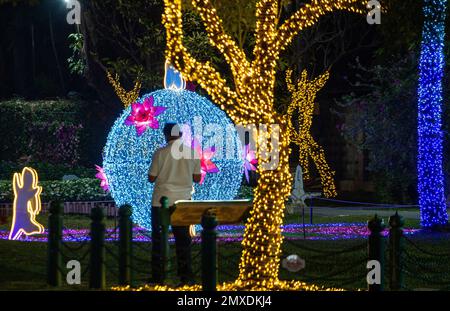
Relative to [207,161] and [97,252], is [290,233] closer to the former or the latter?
[207,161]

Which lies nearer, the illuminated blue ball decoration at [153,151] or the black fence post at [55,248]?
the black fence post at [55,248]

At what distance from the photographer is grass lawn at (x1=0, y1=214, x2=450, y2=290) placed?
12.9m

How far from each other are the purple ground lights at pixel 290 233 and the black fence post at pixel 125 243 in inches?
203

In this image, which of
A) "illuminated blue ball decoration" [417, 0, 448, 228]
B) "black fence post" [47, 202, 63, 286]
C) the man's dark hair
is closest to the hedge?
"illuminated blue ball decoration" [417, 0, 448, 228]

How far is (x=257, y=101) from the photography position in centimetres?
1221

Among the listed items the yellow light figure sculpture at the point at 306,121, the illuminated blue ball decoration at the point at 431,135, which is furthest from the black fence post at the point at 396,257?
the yellow light figure sculpture at the point at 306,121

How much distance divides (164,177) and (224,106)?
113 cm

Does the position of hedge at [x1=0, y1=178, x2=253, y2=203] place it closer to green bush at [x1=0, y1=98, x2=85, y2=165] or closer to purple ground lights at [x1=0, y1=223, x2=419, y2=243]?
purple ground lights at [x1=0, y1=223, x2=419, y2=243]

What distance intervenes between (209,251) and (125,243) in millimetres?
1372

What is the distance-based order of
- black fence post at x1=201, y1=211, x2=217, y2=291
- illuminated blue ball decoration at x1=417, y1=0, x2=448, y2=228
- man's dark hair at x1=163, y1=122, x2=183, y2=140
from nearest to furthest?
black fence post at x1=201, y1=211, x2=217, y2=291 < man's dark hair at x1=163, y1=122, x2=183, y2=140 < illuminated blue ball decoration at x1=417, y1=0, x2=448, y2=228

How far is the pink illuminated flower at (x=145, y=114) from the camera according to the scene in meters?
17.4

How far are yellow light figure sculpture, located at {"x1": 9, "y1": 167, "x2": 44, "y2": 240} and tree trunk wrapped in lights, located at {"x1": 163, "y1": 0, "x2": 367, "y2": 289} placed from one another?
6.93m

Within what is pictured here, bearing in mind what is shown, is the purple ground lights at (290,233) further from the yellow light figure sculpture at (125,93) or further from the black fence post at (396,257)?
the yellow light figure sculpture at (125,93)

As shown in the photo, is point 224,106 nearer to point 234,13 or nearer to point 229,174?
point 234,13
